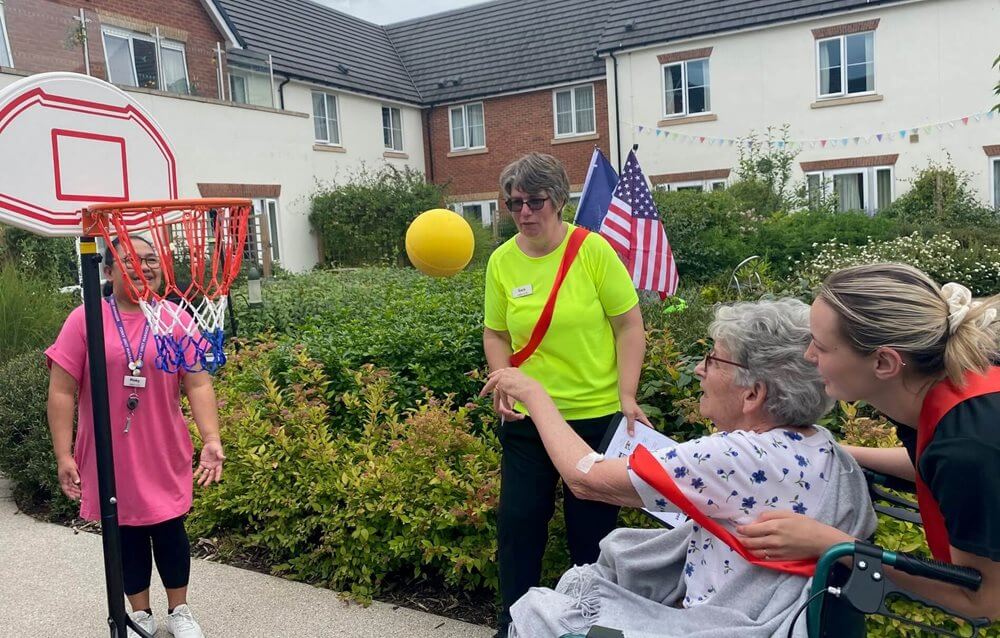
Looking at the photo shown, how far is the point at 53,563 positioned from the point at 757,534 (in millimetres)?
4034

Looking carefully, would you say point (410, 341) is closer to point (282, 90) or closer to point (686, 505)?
point (686, 505)

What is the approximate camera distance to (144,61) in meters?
16.3

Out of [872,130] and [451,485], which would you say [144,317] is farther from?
[872,130]

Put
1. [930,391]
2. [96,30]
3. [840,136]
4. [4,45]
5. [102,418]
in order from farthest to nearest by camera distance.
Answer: [840,136], [96,30], [4,45], [102,418], [930,391]

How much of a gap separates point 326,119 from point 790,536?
2036cm

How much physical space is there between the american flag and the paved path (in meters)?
3.39

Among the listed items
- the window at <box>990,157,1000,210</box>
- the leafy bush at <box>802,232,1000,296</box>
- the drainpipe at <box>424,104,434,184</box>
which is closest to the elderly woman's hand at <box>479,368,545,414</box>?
the leafy bush at <box>802,232,1000,296</box>

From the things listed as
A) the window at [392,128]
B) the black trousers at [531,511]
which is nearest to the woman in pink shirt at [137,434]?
the black trousers at [531,511]

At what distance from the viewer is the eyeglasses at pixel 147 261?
3008 mm

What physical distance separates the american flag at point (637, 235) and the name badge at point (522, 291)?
3.15m

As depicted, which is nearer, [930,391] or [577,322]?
[930,391]

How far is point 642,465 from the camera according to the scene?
1935 millimetres

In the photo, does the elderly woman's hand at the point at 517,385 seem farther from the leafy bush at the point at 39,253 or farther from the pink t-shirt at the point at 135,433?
the leafy bush at the point at 39,253

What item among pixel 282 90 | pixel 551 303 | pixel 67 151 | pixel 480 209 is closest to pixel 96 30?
pixel 282 90
